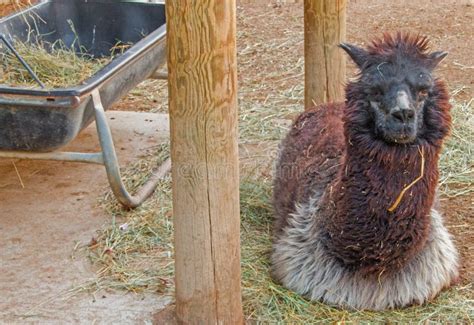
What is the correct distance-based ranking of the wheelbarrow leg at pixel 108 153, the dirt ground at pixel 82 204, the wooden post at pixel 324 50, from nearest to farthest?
the dirt ground at pixel 82 204
the wheelbarrow leg at pixel 108 153
the wooden post at pixel 324 50

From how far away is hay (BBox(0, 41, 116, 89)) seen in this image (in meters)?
5.66

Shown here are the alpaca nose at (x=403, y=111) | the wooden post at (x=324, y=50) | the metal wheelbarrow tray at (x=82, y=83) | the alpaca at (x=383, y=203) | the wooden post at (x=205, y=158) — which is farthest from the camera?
the wooden post at (x=324, y=50)

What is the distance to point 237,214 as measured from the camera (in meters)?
3.62

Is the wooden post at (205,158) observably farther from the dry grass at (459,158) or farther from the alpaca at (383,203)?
the dry grass at (459,158)

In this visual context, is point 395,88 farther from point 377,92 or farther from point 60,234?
point 60,234

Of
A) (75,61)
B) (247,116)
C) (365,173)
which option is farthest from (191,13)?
(247,116)

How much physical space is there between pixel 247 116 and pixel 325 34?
4.90 ft

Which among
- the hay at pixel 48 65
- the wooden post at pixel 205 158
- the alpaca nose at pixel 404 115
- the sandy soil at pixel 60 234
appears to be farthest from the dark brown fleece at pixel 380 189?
the hay at pixel 48 65

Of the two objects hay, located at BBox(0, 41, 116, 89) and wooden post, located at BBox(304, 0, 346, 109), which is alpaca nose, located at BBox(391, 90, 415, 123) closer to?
wooden post, located at BBox(304, 0, 346, 109)

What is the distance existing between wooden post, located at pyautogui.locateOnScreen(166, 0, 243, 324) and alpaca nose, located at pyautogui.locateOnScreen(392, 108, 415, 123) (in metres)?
0.72

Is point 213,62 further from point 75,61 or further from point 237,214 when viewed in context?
point 75,61

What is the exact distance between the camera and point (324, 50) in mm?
5504

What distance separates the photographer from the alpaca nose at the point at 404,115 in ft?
11.9

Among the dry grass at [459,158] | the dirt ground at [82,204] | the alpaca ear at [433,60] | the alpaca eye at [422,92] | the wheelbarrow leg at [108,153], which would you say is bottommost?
the dry grass at [459,158]
